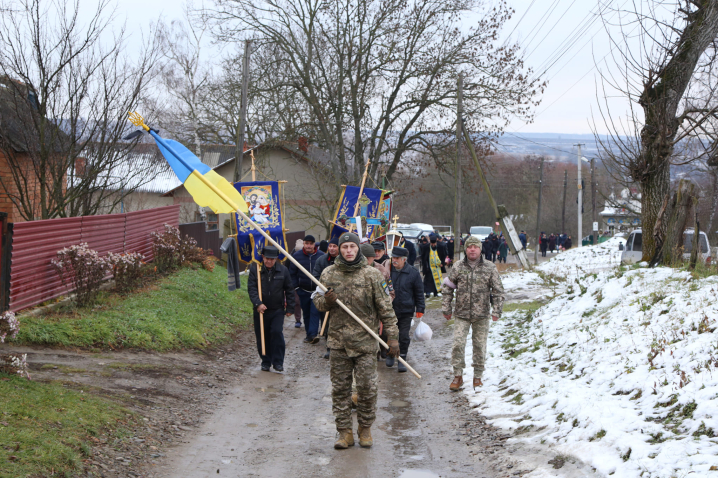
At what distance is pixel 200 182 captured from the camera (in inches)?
305

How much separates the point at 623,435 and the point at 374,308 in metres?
2.40

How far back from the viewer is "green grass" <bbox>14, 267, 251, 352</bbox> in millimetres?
8914

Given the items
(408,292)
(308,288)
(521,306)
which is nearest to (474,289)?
(408,292)

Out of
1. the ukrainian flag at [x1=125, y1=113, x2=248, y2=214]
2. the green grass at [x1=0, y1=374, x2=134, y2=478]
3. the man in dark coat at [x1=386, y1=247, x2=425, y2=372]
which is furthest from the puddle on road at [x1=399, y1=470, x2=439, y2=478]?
the man in dark coat at [x1=386, y1=247, x2=425, y2=372]

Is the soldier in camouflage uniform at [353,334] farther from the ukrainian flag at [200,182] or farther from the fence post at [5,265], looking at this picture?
the fence post at [5,265]

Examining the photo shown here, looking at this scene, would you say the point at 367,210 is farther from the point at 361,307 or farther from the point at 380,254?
the point at 361,307

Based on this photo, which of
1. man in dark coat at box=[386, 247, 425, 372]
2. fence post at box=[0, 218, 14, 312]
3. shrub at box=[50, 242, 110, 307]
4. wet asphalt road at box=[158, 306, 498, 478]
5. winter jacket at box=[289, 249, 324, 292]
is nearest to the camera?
wet asphalt road at box=[158, 306, 498, 478]

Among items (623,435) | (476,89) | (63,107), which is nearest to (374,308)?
(623,435)

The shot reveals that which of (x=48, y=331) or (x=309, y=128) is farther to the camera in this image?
(x=309, y=128)

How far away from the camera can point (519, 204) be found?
229ft

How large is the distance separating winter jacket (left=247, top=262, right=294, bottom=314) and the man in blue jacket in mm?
2062

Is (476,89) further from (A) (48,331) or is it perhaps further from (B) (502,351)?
(A) (48,331)

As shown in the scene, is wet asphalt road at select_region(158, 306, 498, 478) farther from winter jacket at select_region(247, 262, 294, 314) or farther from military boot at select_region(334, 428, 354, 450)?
winter jacket at select_region(247, 262, 294, 314)

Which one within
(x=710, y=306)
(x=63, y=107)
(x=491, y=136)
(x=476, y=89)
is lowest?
(x=710, y=306)
